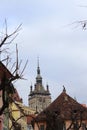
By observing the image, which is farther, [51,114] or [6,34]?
[51,114]

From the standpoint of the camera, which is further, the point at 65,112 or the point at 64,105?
the point at 64,105

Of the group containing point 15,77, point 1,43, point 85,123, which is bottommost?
point 85,123

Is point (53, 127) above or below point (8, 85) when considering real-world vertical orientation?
below

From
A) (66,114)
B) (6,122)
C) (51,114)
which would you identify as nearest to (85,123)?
(66,114)

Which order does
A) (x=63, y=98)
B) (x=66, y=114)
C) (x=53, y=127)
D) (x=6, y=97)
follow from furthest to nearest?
(x=63, y=98)
(x=66, y=114)
(x=53, y=127)
(x=6, y=97)

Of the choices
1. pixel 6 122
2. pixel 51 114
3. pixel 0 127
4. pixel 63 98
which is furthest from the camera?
pixel 63 98

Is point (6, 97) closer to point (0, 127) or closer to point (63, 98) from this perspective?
point (0, 127)

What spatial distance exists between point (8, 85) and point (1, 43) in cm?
205

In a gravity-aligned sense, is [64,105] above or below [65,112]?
above

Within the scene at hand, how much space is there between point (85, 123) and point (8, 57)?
224 feet

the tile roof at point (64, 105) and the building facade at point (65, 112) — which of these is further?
the tile roof at point (64, 105)

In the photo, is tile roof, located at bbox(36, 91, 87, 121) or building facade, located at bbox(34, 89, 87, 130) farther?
tile roof, located at bbox(36, 91, 87, 121)

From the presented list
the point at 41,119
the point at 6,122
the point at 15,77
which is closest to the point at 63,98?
the point at 41,119

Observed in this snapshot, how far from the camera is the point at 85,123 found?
85.4m
